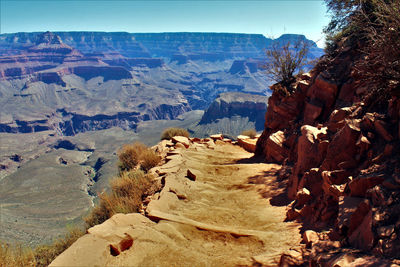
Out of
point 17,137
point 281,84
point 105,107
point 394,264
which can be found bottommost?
point 17,137

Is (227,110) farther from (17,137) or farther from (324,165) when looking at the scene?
(324,165)

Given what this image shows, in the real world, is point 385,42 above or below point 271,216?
above

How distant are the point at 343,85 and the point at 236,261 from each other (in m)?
7.97

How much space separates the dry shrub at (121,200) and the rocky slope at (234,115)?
386 ft

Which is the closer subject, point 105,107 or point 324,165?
point 324,165

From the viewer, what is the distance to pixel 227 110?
142 meters

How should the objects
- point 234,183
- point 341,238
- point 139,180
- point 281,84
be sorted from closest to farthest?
1. point 341,238
2. point 139,180
3. point 234,183
4. point 281,84

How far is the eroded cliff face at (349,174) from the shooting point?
361 cm

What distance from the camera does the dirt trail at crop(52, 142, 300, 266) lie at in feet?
14.4

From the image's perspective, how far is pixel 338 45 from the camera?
11.6 metres

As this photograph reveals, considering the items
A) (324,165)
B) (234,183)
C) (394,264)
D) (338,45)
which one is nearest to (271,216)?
(324,165)

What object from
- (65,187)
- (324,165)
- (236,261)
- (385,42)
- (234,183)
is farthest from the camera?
(65,187)

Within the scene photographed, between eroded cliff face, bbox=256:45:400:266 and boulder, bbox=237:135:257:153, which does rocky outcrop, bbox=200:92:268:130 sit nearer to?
boulder, bbox=237:135:257:153

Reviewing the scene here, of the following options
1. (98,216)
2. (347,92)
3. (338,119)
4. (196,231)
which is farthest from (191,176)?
(347,92)
